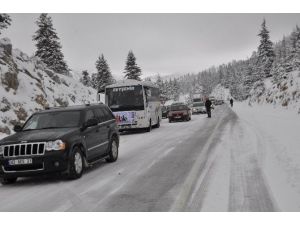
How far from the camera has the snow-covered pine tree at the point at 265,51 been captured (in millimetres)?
79312

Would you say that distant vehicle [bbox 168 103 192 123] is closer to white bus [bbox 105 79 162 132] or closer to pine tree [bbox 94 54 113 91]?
white bus [bbox 105 79 162 132]

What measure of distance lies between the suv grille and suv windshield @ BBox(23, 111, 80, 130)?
1.34 m

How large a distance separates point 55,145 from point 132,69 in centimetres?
6524

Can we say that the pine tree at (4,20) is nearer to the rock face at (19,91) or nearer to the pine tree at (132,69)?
the rock face at (19,91)

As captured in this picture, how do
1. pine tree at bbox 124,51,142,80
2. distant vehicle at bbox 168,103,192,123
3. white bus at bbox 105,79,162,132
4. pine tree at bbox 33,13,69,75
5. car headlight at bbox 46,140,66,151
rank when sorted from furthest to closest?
pine tree at bbox 124,51,142,80
pine tree at bbox 33,13,69,75
distant vehicle at bbox 168,103,192,123
white bus at bbox 105,79,162,132
car headlight at bbox 46,140,66,151

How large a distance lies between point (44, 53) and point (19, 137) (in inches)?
2029

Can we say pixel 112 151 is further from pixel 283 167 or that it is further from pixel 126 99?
pixel 126 99

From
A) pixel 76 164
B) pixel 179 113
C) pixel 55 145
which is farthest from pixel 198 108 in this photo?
pixel 55 145

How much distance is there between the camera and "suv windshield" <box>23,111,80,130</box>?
10977 mm

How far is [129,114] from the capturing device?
24.9m

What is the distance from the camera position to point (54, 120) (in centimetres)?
1115

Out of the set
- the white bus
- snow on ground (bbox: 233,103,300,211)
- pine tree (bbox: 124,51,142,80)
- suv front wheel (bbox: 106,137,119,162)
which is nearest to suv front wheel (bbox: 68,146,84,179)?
suv front wheel (bbox: 106,137,119,162)

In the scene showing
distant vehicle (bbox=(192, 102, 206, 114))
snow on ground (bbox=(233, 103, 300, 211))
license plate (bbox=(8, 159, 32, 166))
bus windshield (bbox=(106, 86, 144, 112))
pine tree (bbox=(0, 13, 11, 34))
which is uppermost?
pine tree (bbox=(0, 13, 11, 34))
